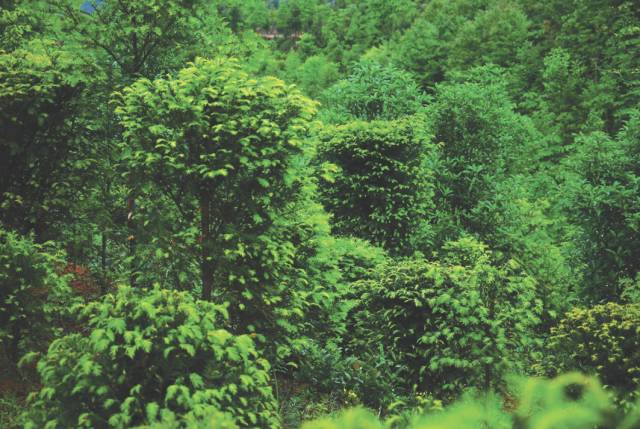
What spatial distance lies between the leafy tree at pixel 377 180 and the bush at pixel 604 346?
649 cm

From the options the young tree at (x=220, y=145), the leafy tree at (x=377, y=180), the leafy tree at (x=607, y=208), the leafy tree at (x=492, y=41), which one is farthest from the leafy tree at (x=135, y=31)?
the leafy tree at (x=492, y=41)

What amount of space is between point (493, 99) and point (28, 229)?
15396 mm

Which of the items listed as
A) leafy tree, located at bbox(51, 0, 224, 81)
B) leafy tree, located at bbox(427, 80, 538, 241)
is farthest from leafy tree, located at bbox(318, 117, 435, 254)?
leafy tree, located at bbox(51, 0, 224, 81)

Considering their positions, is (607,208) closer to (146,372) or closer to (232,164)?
(232,164)

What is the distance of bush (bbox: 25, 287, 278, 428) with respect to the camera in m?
4.78

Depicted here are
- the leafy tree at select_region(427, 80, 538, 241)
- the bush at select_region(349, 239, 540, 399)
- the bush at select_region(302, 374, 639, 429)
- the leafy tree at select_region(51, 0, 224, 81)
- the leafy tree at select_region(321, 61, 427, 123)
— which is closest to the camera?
the bush at select_region(302, 374, 639, 429)

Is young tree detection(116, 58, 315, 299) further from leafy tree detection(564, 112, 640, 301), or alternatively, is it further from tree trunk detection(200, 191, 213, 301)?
leafy tree detection(564, 112, 640, 301)

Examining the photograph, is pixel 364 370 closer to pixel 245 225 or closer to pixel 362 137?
pixel 245 225

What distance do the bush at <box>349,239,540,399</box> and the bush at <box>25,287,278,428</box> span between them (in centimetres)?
407

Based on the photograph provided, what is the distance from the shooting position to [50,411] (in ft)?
16.4

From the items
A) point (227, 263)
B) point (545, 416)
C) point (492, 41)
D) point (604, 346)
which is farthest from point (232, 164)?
point (492, 41)

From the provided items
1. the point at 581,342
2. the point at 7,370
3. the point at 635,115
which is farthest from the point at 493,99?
the point at 7,370

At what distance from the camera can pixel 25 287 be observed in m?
7.89

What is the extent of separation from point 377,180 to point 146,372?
1070 centimetres
